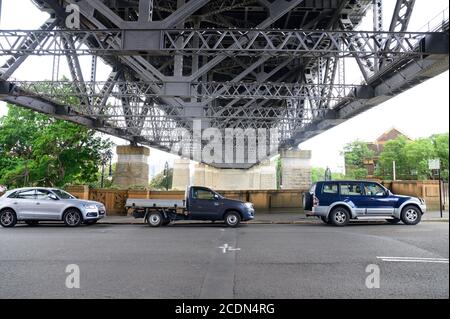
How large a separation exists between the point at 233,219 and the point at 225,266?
Answer: 29.2ft

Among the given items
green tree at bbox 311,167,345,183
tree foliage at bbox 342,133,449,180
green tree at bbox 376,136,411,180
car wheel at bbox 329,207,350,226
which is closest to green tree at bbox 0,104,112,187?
car wheel at bbox 329,207,350,226

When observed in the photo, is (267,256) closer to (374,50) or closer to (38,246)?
(38,246)

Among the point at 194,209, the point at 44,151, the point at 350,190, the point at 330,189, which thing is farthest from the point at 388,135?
the point at 194,209

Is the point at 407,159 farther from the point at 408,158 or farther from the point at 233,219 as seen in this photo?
the point at 233,219

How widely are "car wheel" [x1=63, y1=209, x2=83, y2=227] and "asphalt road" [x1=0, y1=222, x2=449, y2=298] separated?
13.2 feet

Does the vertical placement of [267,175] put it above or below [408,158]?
below

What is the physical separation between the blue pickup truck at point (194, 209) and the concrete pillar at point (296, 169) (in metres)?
22.9

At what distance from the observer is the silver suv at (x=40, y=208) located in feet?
53.8

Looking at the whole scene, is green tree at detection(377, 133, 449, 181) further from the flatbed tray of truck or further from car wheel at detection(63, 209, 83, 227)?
car wheel at detection(63, 209, 83, 227)

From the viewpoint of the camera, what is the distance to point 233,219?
16656 mm

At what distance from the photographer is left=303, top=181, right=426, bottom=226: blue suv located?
1631 cm

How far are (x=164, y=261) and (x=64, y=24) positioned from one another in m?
13.1

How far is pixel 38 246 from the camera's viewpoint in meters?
10.5

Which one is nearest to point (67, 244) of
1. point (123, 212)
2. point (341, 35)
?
point (341, 35)
